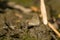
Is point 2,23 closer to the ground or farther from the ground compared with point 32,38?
farther from the ground

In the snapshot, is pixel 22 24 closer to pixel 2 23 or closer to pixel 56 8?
pixel 2 23

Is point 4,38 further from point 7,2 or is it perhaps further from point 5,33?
point 7,2

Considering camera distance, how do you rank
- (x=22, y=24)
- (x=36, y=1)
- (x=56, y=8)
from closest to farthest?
1. (x=22, y=24)
2. (x=56, y=8)
3. (x=36, y=1)

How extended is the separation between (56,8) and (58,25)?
1.63m

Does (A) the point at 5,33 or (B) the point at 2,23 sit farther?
(B) the point at 2,23

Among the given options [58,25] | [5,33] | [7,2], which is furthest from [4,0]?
[5,33]

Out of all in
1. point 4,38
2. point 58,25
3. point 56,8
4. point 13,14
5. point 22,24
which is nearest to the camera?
point 4,38

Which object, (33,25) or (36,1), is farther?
(36,1)

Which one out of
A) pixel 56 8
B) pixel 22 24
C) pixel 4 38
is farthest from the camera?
pixel 56 8

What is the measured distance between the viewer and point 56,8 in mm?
7520

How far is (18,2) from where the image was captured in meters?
8.30

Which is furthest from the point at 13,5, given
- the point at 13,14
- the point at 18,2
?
the point at 13,14

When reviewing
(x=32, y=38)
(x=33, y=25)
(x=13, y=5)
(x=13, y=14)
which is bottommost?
(x=32, y=38)

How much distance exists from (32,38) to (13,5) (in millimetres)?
3653
